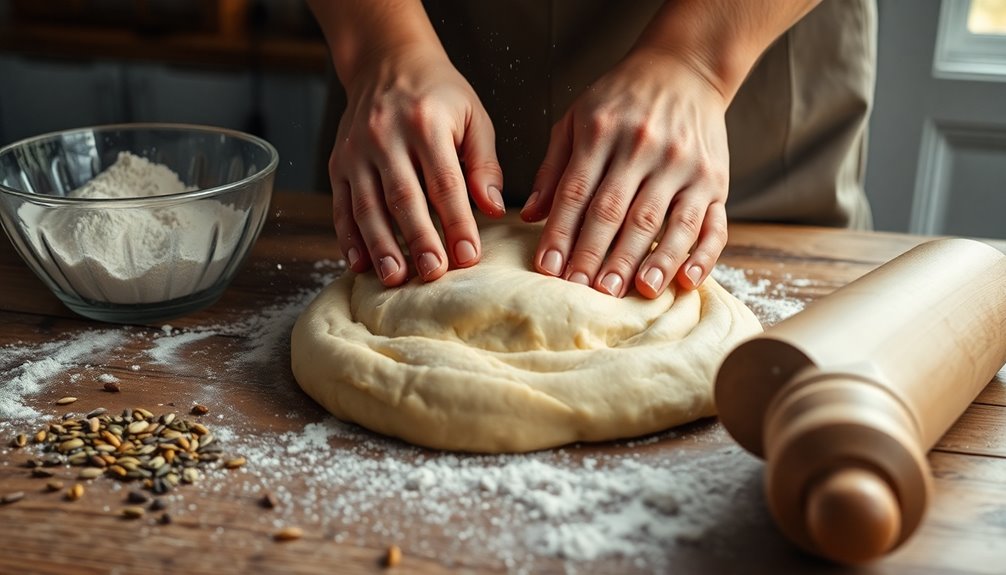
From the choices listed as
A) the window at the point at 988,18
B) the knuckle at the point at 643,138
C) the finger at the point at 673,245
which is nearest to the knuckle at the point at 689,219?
the finger at the point at 673,245

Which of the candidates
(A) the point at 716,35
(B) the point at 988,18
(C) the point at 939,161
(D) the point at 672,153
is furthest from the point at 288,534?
(B) the point at 988,18

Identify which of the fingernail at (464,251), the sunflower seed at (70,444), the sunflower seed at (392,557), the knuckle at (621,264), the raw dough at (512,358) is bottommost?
the sunflower seed at (70,444)

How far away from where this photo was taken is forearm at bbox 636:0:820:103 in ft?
4.77

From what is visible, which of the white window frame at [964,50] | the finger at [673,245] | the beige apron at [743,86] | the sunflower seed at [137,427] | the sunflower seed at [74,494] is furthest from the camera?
the white window frame at [964,50]

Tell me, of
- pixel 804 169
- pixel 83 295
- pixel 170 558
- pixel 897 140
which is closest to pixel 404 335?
pixel 170 558

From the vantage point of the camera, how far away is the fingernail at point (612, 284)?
1229 millimetres

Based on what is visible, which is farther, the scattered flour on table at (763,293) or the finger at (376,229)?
the scattered flour on table at (763,293)

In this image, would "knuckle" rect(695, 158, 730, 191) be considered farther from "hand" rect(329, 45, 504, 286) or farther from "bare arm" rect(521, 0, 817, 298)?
"hand" rect(329, 45, 504, 286)

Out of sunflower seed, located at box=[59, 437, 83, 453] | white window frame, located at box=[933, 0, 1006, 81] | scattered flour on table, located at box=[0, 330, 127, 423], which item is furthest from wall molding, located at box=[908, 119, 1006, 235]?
sunflower seed, located at box=[59, 437, 83, 453]

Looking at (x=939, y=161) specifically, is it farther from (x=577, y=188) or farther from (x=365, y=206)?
(x=365, y=206)

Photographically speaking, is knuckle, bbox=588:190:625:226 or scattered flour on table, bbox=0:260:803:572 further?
knuckle, bbox=588:190:625:226

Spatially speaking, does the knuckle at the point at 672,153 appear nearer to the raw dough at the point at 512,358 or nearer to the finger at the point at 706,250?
the finger at the point at 706,250

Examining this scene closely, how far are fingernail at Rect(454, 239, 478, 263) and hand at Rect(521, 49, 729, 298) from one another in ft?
0.29

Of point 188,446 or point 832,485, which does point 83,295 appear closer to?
point 188,446
